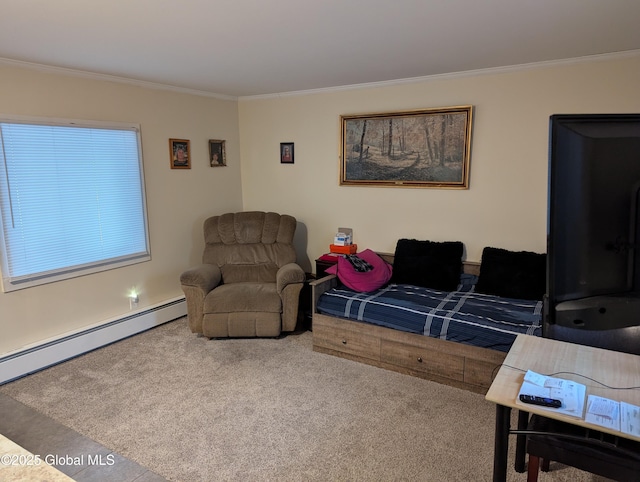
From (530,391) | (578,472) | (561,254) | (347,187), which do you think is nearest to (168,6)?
(561,254)

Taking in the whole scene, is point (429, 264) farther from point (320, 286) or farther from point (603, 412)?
point (603, 412)

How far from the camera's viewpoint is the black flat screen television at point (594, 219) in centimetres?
125

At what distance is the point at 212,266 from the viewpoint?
159 inches

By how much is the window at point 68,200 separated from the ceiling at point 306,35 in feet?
1.79

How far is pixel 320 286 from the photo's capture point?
3529mm

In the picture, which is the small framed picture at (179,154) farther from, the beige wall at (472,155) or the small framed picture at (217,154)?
the beige wall at (472,155)

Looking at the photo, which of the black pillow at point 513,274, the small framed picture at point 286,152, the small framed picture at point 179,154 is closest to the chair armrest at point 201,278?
the small framed picture at point 179,154

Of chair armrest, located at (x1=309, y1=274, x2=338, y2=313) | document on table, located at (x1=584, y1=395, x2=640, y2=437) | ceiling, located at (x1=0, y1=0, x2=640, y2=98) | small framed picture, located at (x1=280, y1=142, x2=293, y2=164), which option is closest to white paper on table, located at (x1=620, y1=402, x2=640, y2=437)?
document on table, located at (x1=584, y1=395, x2=640, y2=437)

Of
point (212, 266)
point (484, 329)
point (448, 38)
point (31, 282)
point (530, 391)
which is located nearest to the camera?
point (530, 391)

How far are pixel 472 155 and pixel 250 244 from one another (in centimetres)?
227

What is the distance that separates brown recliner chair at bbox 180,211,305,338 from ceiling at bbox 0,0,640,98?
1488 millimetres

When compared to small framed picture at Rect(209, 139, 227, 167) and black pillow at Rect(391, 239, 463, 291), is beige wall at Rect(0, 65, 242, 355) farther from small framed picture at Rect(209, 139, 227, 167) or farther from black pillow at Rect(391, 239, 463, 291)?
black pillow at Rect(391, 239, 463, 291)

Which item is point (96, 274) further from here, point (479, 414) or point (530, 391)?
point (530, 391)

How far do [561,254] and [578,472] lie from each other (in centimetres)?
144
